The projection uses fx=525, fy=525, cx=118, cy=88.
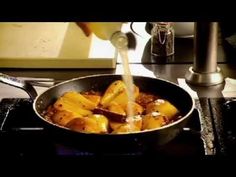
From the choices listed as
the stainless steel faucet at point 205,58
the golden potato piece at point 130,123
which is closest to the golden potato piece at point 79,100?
the golden potato piece at point 130,123

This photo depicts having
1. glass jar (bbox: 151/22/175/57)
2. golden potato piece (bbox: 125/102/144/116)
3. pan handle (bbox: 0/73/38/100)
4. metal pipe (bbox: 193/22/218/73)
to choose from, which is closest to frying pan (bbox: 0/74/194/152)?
pan handle (bbox: 0/73/38/100)

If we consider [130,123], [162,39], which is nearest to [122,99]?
[130,123]

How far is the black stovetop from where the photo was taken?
1148 millimetres

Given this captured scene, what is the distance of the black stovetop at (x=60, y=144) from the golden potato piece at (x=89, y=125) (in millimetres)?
45

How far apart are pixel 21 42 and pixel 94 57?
34 cm

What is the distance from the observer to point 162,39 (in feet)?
5.82

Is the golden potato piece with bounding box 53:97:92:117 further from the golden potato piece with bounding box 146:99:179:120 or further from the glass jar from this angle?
the glass jar

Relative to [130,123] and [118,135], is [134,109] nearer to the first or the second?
[130,123]

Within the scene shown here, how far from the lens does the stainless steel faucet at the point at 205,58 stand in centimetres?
154

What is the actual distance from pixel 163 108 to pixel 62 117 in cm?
24

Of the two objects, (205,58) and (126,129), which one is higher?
(205,58)

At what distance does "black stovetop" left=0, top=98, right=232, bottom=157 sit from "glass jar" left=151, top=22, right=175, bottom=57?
482 mm

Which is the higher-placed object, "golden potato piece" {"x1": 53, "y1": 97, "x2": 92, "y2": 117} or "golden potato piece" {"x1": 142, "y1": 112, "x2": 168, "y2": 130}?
"golden potato piece" {"x1": 53, "y1": 97, "x2": 92, "y2": 117}
